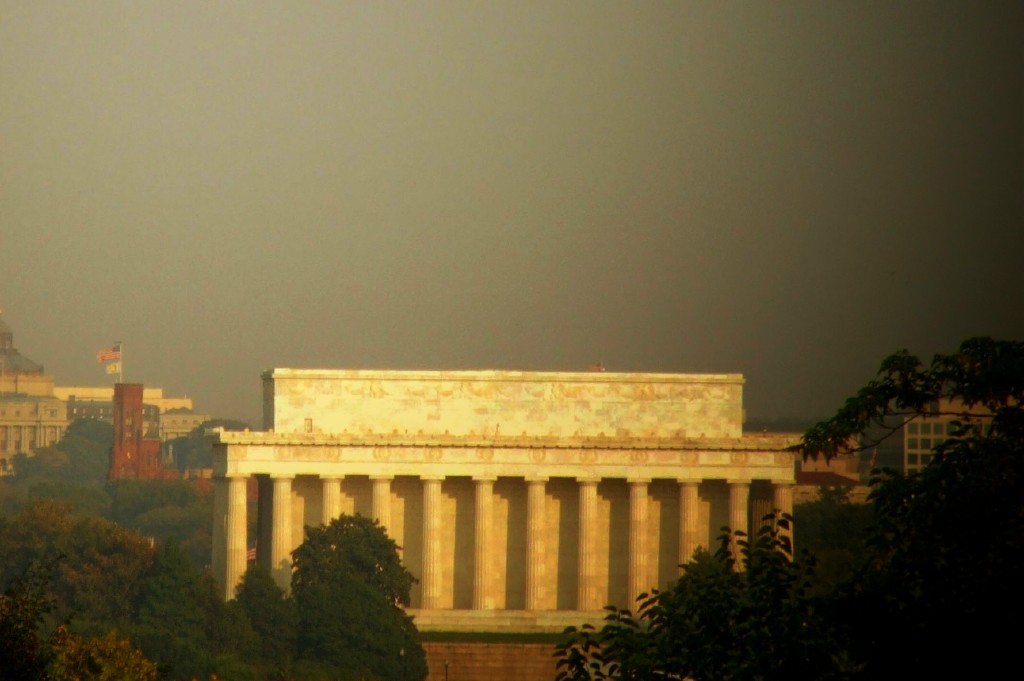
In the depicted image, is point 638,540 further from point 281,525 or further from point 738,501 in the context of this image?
point 281,525

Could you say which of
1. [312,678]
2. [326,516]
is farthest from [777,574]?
[326,516]

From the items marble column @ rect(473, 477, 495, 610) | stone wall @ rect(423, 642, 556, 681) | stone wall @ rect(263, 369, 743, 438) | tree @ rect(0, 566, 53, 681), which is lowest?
stone wall @ rect(423, 642, 556, 681)

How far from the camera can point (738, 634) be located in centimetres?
4453

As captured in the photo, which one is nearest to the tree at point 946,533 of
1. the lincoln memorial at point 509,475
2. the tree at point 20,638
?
the tree at point 20,638

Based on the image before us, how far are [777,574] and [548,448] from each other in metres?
72.3

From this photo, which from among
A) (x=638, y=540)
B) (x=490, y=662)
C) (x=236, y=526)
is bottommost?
(x=490, y=662)

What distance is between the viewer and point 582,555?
389 ft

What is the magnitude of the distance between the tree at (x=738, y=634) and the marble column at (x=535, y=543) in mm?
68110

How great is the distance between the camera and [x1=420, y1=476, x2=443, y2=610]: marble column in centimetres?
11694

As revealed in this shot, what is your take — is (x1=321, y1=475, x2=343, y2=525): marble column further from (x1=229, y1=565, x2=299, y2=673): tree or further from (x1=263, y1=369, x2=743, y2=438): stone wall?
(x1=229, y1=565, x2=299, y2=673): tree

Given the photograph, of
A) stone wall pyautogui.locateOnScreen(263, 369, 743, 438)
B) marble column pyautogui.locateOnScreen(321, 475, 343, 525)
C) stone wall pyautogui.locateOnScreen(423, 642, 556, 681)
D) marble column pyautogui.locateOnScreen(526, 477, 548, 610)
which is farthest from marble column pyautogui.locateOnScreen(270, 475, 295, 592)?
stone wall pyautogui.locateOnScreen(423, 642, 556, 681)

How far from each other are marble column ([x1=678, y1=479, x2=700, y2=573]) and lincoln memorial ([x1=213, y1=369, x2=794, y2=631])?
78mm

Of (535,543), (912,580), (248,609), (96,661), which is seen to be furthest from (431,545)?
(912,580)

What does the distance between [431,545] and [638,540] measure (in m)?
8.94
